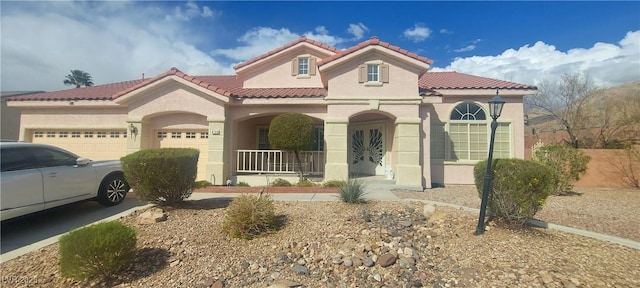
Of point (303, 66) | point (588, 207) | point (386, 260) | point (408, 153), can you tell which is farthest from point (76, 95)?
point (588, 207)

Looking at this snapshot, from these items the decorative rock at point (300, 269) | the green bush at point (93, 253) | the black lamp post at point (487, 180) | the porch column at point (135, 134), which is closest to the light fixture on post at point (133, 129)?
the porch column at point (135, 134)

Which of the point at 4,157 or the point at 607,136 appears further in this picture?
the point at 607,136

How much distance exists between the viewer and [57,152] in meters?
6.14

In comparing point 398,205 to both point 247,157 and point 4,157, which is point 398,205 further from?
point 4,157

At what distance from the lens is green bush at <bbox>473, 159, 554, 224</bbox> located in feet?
15.8

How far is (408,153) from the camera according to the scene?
32.2 ft

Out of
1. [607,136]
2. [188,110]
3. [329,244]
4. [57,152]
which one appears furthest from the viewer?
[607,136]

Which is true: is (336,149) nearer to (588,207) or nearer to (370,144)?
(370,144)

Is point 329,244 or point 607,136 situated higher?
point 607,136

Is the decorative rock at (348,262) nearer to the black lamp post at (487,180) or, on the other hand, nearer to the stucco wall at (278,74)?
the black lamp post at (487,180)

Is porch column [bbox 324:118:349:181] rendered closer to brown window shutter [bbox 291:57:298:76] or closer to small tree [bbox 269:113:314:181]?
small tree [bbox 269:113:314:181]

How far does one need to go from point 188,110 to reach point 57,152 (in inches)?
179

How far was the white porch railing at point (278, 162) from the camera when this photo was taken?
10.8 m

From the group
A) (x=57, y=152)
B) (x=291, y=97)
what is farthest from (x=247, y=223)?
(x=291, y=97)
